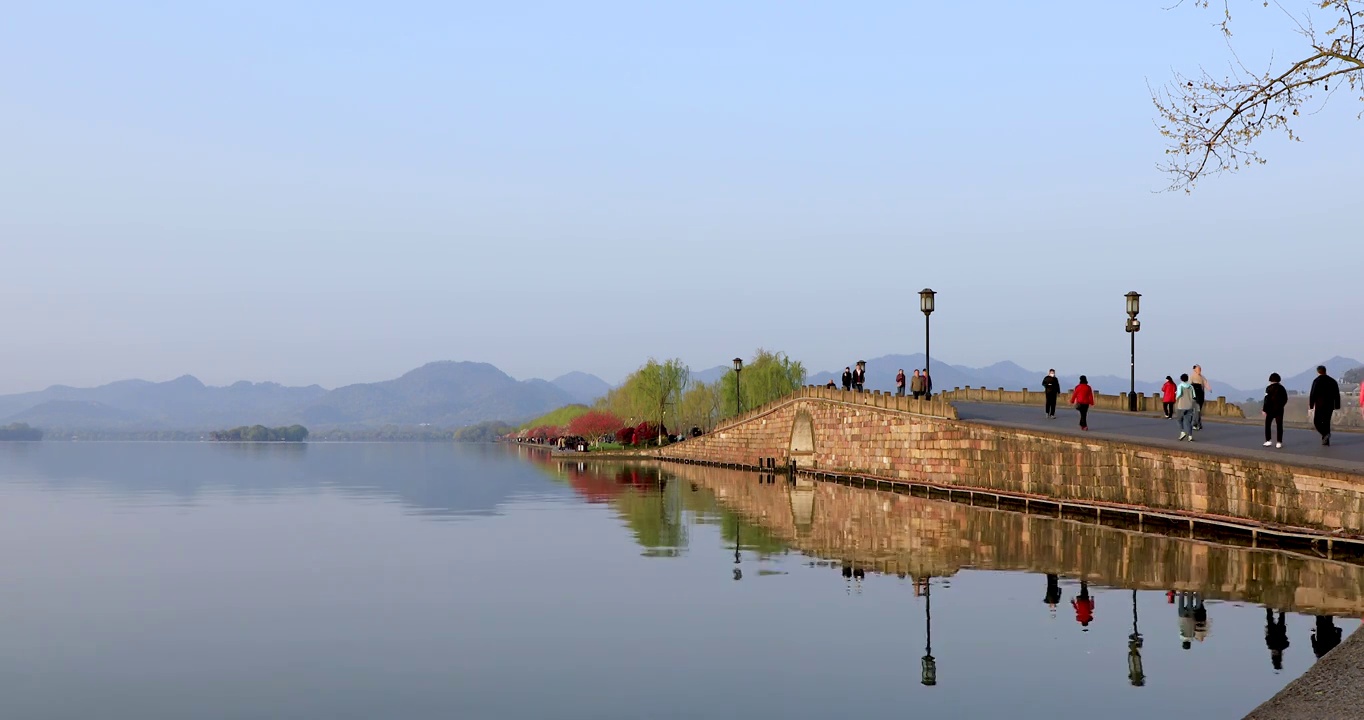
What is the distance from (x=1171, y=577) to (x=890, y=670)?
7795 mm

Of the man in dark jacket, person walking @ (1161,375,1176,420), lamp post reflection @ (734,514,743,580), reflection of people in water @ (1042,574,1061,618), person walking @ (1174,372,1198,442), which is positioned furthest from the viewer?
person walking @ (1161,375,1176,420)

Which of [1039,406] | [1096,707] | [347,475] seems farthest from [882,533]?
[347,475]

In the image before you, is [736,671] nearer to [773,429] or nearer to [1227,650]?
[1227,650]

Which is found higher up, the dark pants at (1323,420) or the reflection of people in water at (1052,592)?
the dark pants at (1323,420)

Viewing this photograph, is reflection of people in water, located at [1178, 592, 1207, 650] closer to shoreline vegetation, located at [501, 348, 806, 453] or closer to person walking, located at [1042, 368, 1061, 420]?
person walking, located at [1042, 368, 1061, 420]

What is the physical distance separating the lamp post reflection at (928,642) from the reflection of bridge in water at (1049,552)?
7.14 feet

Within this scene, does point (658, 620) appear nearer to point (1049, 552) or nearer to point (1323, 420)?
point (1049, 552)

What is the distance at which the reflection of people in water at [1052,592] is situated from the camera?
17719mm

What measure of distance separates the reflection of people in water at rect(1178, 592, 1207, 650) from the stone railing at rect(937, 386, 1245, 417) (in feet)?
83.5

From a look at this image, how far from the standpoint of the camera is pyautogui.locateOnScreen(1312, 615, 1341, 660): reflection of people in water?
13625 mm

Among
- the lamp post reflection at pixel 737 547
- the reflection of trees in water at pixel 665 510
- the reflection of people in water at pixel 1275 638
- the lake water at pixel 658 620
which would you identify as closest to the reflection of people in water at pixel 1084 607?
the lake water at pixel 658 620

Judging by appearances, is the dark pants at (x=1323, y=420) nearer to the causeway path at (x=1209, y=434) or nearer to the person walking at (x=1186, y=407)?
the causeway path at (x=1209, y=434)

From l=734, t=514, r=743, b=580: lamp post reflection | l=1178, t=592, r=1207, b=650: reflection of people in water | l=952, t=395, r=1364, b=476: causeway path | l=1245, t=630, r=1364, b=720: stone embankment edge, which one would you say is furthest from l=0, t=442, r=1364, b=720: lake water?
l=952, t=395, r=1364, b=476: causeway path

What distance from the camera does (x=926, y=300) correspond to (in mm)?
45906
